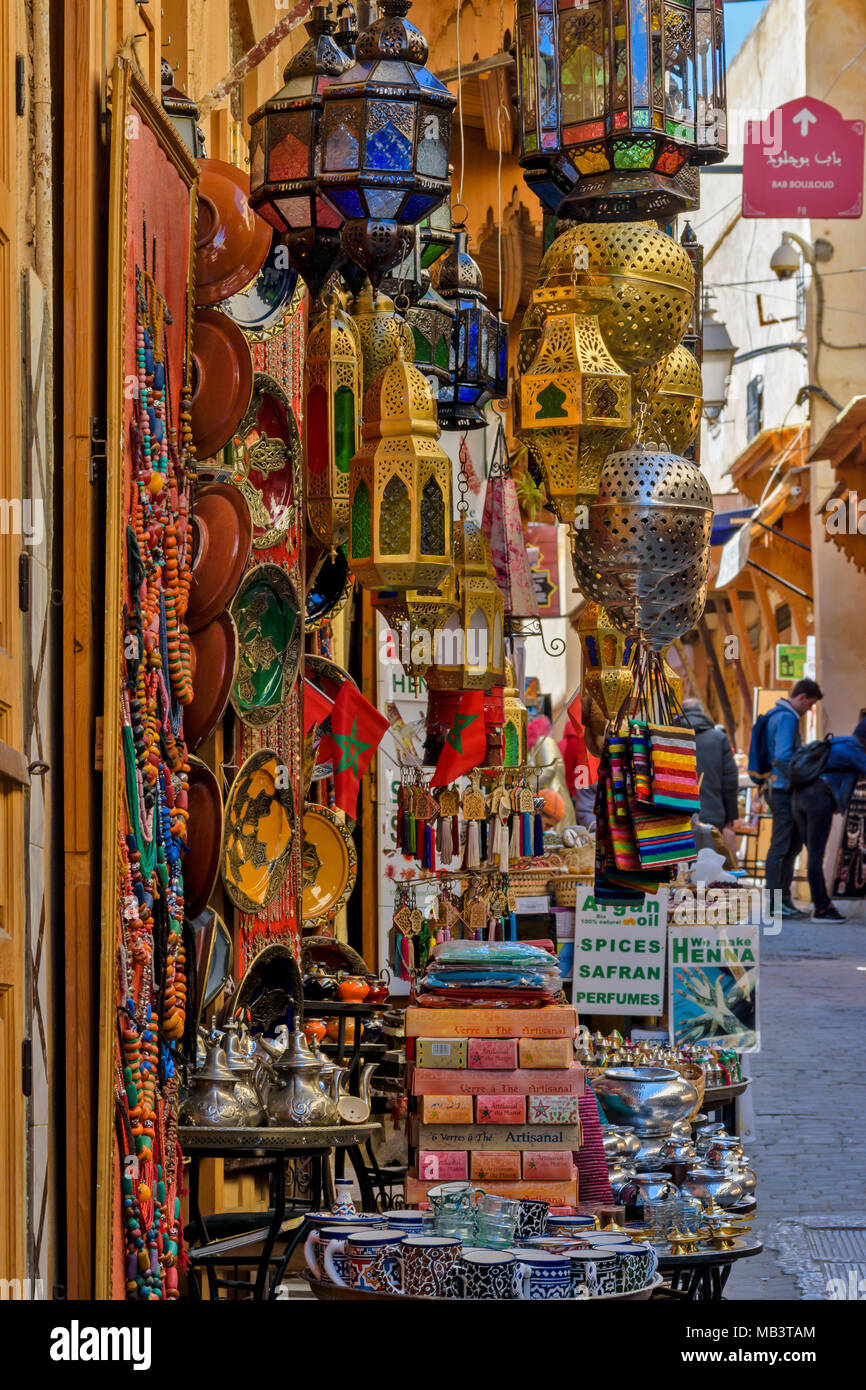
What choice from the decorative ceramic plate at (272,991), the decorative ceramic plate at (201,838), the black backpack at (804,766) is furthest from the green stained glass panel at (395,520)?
the black backpack at (804,766)

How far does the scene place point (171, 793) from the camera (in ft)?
12.9

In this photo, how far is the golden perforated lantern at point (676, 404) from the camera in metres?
5.68

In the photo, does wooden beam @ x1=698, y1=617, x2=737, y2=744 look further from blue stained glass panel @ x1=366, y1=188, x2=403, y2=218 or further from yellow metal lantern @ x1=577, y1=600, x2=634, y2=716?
blue stained glass panel @ x1=366, y1=188, x2=403, y2=218

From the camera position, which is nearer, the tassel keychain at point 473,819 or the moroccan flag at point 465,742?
the moroccan flag at point 465,742

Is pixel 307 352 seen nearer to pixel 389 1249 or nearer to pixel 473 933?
pixel 389 1249

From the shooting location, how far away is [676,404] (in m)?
5.72

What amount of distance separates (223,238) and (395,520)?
2.80ft

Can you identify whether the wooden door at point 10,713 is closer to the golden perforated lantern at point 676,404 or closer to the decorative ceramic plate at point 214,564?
the decorative ceramic plate at point 214,564

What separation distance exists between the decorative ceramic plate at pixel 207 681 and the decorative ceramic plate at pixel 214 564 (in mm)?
42

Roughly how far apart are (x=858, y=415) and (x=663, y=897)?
28.1ft

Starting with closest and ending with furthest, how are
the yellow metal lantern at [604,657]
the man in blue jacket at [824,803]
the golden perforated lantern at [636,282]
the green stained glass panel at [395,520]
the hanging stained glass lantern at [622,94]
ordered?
the hanging stained glass lantern at [622,94] < the green stained glass panel at [395,520] < the golden perforated lantern at [636,282] < the yellow metal lantern at [604,657] < the man in blue jacket at [824,803]

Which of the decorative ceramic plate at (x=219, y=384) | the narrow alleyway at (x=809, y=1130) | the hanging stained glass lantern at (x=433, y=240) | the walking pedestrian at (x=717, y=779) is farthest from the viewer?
the walking pedestrian at (x=717, y=779)

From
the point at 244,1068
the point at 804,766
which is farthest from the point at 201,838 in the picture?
the point at 804,766
